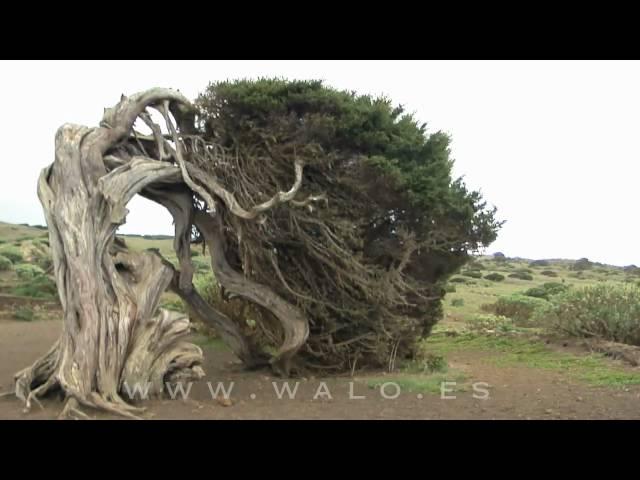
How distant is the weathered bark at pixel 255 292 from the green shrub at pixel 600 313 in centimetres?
783

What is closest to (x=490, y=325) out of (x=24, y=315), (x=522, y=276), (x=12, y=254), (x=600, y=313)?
(x=600, y=313)

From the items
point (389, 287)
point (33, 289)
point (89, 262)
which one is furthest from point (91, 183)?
point (33, 289)

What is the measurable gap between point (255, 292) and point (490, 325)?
11.0 m

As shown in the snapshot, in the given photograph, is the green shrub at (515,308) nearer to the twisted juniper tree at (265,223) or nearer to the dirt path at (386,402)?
the dirt path at (386,402)

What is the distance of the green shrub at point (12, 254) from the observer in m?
38.8

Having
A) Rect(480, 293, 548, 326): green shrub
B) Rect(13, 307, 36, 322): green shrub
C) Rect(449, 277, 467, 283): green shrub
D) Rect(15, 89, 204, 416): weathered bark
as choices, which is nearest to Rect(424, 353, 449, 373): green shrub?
Rect(15, 89, 204, 416): weathered bark

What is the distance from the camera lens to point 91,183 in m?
9.88

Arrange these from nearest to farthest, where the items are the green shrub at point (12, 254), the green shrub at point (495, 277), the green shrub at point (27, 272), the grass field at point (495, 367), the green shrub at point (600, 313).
A: the grass field at point (495, 367) → the green shrub at point (600, 313) → the green shrub at point (27, 272) → the green shrub at point (12, 254) → the green shrub at point (495, 277)

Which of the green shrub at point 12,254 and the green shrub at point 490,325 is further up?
the green shrub at point 490,325

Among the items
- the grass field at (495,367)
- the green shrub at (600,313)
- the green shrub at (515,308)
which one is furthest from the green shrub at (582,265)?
the green shrub at (600,313)

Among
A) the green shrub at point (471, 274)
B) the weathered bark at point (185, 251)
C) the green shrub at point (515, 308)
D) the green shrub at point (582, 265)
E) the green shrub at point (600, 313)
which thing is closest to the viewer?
the weathered bark at point (185, 251)

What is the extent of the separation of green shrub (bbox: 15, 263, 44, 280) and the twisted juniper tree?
20908 millimetres

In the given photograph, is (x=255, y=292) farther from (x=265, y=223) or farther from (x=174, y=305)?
(x=174, y=305)

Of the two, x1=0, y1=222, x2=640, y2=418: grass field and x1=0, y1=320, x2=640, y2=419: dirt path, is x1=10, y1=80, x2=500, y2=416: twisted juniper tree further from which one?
x1=0, y1=222, x2=640, y2=418: grass field
